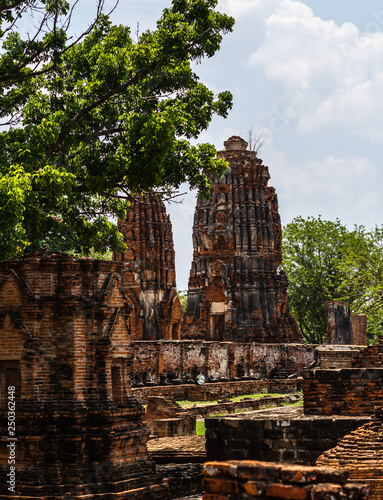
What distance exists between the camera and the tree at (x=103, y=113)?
11547 mm

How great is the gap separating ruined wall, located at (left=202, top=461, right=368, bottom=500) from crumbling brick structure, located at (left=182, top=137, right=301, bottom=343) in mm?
31091

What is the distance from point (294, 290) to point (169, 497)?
3538 centimetres

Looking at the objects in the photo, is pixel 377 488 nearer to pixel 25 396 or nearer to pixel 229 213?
pixel 25 396

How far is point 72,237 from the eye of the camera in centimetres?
1304

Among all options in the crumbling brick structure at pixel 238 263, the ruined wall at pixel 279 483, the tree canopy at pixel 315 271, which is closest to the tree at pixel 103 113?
the ruined wall at pixel 279 483

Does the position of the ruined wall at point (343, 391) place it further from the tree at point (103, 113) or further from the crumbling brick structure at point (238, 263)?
the crumbling brick structure at point (238, 263)

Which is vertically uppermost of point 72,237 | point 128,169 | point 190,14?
point 190,14

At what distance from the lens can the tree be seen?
11547 millimetres

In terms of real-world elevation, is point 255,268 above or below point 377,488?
above

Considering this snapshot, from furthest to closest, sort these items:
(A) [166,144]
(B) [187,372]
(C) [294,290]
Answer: (C) [294,290], (B) [187,372], (A) [166,144]

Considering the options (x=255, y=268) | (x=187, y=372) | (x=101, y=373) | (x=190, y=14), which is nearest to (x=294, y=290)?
(x=255, y=268)

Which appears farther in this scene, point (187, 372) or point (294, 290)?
point (294, 290)

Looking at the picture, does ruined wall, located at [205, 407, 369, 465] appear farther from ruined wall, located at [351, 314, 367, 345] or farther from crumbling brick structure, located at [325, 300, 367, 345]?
ruined wall, located at [351, 314, 367, 345]

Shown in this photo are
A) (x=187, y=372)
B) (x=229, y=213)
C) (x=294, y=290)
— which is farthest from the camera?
(x=294, y=290)
